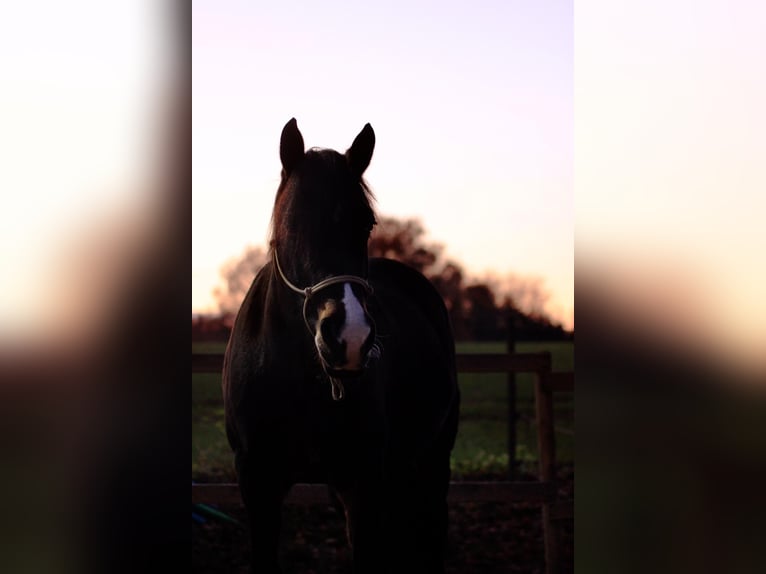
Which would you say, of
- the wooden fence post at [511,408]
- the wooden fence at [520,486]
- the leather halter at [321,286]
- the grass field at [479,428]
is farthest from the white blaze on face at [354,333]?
the wooden fence post at [511,408]

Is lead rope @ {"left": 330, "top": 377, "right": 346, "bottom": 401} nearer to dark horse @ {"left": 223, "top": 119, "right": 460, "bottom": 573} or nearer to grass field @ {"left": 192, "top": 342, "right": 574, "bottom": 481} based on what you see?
dark horse @ {"left": 223, "top": 119, "right": 460, "bottom": 573}

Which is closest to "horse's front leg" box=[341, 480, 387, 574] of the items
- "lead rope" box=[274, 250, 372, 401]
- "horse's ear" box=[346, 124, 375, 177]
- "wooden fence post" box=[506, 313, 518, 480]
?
"lead rope" box=[274, 250, 372, 401]

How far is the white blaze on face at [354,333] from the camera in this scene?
233cm

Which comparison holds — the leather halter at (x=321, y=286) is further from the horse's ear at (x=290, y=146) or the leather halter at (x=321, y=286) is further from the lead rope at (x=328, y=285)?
the horse's ear at (x=290, y=146)

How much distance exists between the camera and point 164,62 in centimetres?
132

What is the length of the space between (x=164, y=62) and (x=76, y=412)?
584 millimetres

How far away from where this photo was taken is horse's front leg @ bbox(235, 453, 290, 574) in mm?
2865

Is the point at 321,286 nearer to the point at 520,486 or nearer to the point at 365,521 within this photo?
the point at 365,521

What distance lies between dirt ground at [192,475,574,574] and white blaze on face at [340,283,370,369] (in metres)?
3.68

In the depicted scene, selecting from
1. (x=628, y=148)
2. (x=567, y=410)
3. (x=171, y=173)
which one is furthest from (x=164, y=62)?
(x=567, y=410)

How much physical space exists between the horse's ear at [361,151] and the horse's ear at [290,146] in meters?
0.18

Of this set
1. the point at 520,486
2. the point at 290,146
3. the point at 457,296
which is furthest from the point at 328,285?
the point at 457,296

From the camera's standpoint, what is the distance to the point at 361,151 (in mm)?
2883

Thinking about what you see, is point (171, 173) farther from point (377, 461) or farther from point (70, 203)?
point (377, 461)
